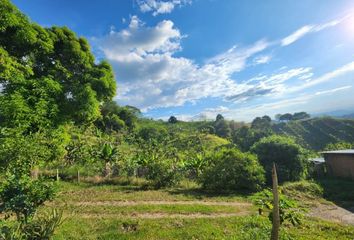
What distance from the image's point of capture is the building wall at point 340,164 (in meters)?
24.4

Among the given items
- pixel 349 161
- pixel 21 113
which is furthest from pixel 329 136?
pixel 21 113

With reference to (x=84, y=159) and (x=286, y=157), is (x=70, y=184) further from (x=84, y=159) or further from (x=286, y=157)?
(x=286, y=157)

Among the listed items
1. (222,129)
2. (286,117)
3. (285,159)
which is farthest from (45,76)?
(286,117)

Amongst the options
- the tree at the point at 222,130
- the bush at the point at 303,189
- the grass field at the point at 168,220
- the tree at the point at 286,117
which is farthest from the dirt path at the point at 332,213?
the tree at the point at 286,117

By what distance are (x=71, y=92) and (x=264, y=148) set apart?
1944 cm

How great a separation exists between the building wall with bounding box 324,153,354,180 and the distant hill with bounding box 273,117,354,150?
143 ft

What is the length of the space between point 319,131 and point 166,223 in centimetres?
8245

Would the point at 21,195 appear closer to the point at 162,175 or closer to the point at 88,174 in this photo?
the point at 162,175

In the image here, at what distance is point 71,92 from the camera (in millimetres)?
17156

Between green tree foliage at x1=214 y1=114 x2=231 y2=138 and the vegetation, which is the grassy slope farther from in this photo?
green tree foliage at x1=214 y1=114 x2=231 y2=138

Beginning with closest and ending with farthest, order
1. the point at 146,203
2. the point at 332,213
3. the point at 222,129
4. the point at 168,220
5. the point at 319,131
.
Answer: the point at 168,220
the point at 146,203
the point at 332,213
the point at 319,131
the point at 222,129

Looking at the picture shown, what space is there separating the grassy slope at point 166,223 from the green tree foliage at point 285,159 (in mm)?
11422

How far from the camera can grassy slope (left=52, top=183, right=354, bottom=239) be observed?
9.83 m

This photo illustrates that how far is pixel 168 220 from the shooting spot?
1177 cm
